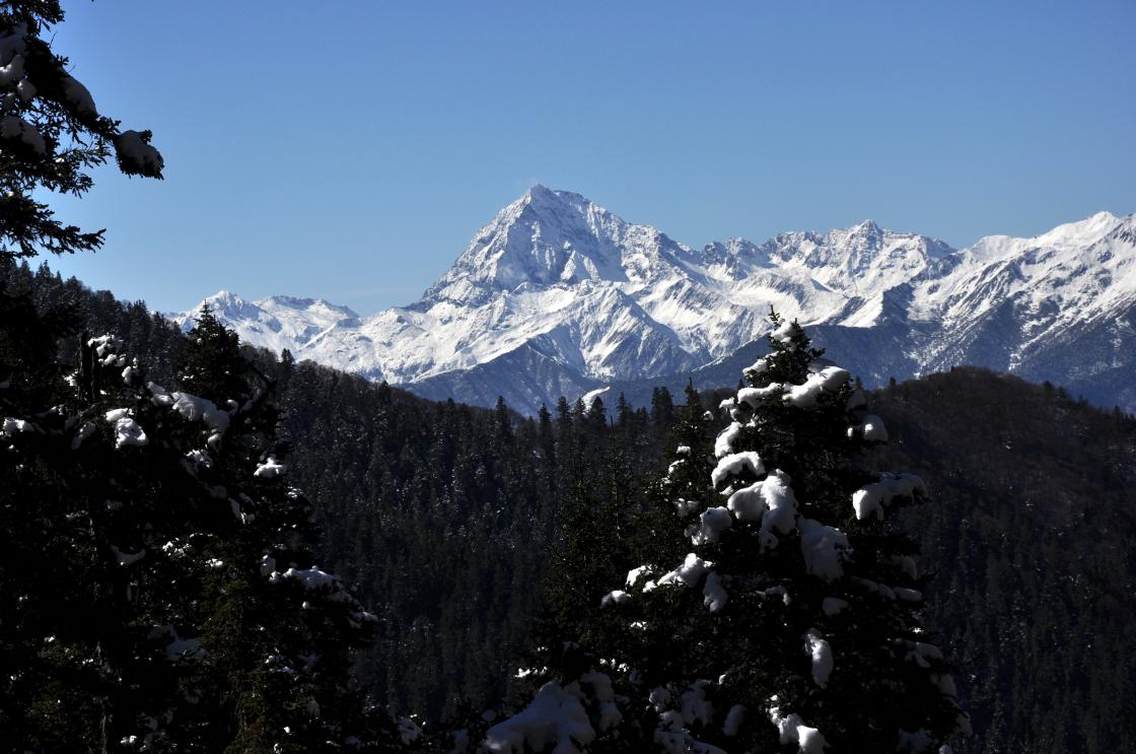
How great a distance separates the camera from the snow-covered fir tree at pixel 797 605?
1421 centimetres

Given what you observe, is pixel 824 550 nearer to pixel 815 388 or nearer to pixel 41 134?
pixel 815 388

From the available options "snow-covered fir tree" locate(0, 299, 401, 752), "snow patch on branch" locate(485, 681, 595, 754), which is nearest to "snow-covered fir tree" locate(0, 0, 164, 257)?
"snow-covered fir tree" locate(0, 299, 401, 752)

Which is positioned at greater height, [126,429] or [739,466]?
[739,466]

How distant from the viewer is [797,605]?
15.0 m

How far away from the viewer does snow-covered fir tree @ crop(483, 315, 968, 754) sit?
46.6 feet

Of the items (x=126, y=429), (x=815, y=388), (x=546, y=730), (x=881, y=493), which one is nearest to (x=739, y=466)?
(x=815, y=388)

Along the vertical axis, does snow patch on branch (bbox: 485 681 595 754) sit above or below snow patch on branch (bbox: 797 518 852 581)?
below

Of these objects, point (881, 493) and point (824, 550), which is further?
point (881, 493)

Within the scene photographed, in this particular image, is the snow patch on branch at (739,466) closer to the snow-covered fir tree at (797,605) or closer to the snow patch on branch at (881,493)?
the snow-covered fir tree at (797,605)

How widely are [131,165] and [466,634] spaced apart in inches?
6962

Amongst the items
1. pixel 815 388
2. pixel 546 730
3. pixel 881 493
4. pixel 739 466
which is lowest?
pixel 546 730

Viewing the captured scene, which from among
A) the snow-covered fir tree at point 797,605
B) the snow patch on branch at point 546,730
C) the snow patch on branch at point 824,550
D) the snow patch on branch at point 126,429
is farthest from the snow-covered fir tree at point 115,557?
the snow patch on branch at point 824,550

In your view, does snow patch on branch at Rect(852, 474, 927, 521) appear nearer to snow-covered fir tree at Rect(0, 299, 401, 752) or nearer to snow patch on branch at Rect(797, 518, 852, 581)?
snow patch on branch at Rect(797, 518, 852, 581)

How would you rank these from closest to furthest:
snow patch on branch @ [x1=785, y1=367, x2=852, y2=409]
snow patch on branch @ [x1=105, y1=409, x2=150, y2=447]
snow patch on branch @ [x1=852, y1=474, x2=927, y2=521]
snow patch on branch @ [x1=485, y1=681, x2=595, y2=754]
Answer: snow patch on branch @ [x1=105, y1=409, x2=150, y2=447] < snow patch on branch @ [x1=485, y1=681, x2=595, y2=754] < snow patch on branch @ [x1=852, y1=474, x2=927, y2=521] < snow patch on branch @ [x1=785, y1=367, x2=852, y2=409]
